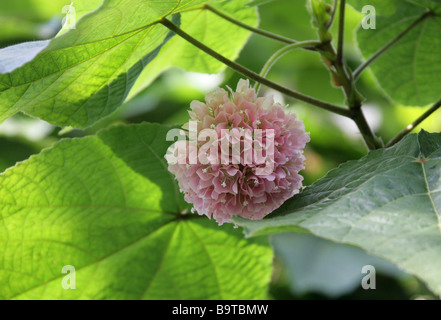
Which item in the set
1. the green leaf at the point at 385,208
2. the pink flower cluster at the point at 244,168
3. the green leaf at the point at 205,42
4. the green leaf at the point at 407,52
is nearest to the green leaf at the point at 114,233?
the green leaf at the point at 205,42

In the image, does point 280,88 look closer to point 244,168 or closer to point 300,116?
point 244,168

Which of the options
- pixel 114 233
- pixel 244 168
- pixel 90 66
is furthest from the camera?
pixel 114 233

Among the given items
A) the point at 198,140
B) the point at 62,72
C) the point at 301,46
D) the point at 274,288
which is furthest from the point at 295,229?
the point at 274,288

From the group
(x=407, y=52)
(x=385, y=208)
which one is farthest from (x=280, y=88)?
(x=407, y=52)

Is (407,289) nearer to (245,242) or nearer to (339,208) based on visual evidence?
(245,242)

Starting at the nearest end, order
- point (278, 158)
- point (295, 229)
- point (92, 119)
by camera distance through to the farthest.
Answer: point (295, 229) < point (278, 158) < point (92, 119)

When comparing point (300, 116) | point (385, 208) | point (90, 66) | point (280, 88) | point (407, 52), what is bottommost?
point (385, 208)

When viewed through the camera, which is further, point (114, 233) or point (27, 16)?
point (27, 16)

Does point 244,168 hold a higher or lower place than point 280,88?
lower

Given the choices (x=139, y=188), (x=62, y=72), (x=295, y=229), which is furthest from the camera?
(x=139, y=188)
